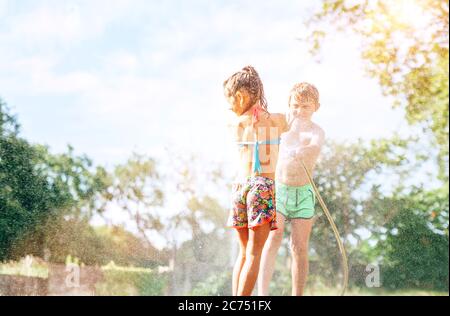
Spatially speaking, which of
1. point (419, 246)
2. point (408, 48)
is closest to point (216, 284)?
point (419, 246)

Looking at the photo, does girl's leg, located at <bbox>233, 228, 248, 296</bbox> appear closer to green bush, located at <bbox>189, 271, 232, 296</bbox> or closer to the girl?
the girl

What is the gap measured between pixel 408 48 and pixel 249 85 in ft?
16.1

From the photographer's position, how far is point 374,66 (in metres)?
7.16

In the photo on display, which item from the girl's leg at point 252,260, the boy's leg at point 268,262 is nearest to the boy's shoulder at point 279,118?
the girl's leg at point 252,260

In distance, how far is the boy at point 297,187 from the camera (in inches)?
115

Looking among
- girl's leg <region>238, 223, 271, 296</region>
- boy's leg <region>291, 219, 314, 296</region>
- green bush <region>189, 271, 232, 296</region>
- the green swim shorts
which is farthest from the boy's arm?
green bush <region>189, 271, 232, 296</region>

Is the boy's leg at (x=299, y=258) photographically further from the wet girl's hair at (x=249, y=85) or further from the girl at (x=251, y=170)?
the wet girl's hair at (x=249, y=85)

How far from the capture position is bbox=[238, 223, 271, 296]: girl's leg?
2525 millimetres

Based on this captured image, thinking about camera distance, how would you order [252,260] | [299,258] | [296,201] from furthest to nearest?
[296,201] < [299,258] < [252,260]

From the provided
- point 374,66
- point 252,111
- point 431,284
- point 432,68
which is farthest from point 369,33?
point 252,111

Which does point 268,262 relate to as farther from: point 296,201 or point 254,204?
point 254,204

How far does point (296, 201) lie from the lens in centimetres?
307

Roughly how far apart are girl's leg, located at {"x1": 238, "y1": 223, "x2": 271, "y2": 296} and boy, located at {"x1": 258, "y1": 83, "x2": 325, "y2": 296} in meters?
0.36

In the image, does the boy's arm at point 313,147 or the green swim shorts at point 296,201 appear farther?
the boy's arm at point 313,147
